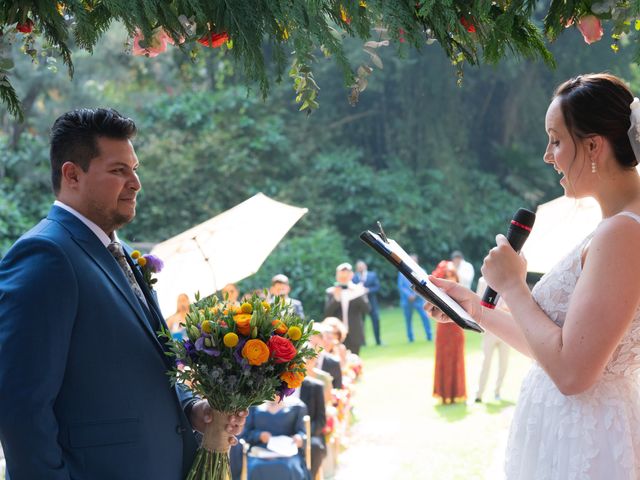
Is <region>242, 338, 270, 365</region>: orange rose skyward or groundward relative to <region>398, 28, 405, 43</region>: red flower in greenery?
groundward

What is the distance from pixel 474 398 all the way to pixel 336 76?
16.2 m

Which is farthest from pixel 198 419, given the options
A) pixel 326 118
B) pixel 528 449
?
pixel 326 118

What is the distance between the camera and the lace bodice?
2281 millimetres

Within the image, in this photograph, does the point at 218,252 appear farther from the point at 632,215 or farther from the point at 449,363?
the point at 632,215

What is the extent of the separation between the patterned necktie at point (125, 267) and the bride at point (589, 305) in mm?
1052

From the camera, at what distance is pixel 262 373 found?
8.43 ft

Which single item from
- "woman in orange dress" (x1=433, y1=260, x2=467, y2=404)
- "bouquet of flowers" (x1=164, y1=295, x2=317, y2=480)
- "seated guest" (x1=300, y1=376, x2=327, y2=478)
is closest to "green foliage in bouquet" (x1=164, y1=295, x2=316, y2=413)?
"bouquet of flowers" (x1=164, y1=295, x2=317, y2=480)

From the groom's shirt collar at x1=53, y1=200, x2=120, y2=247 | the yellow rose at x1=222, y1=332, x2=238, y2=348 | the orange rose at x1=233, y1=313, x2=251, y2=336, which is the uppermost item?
the groom's shirt collar at x1=53, y1=200, x2=120, y2=247

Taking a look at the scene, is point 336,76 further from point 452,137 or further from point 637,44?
point 637,44

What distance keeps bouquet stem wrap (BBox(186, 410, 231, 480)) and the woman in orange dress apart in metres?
8.68

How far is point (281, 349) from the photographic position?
2572mm

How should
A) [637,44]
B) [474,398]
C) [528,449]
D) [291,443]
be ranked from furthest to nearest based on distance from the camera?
1. [474,398]
2. [291,443]
3. [528,449]
4. [637,44]

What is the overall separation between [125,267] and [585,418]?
1419mm

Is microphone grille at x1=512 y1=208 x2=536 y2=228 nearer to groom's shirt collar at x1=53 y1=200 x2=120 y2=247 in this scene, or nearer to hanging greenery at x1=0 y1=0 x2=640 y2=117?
hanging greenery at x1=0 y1=0 x2=640 y2=117
